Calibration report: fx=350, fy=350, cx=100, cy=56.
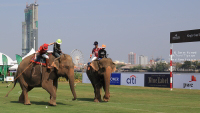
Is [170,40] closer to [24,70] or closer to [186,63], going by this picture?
[24,70]

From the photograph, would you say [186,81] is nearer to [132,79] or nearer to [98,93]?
[132,79]

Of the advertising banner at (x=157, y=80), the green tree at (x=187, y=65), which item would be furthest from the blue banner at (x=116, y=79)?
the green tree at (x=187, y=65)

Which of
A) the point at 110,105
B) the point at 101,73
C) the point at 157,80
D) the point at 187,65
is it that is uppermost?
the point at 187,65

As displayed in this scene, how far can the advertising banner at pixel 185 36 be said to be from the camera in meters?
34.5

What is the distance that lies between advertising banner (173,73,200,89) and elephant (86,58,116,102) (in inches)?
716

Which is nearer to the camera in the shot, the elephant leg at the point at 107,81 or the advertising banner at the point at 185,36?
the elephant leg at the point at 107,81

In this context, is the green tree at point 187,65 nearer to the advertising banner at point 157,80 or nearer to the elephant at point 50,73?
the advertising banner at point 157,80

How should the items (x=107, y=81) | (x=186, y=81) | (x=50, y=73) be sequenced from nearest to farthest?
1. (x=50, y=73)
2. (x=107, y=81)
3. (x=186, y=81)

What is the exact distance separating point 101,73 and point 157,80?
21.9 m

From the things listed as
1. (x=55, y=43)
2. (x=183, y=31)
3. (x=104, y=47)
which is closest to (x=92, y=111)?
(x=55, y=43)

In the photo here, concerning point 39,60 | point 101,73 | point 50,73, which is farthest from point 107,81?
point 39,60

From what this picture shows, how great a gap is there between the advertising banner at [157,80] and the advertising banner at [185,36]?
5185 mm

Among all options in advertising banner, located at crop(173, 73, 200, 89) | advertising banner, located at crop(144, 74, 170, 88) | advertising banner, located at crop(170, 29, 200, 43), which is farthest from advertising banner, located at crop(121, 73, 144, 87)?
advertising banner, located at crop(170, 29, 200, 43)

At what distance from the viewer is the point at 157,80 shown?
4244cm
